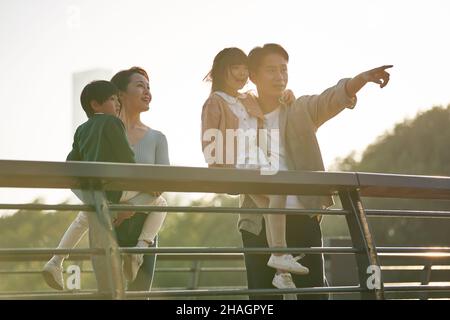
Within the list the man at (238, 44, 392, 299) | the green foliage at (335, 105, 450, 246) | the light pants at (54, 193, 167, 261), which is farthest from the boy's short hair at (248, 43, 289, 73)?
the green foliage at (335, 105, 450, 246)

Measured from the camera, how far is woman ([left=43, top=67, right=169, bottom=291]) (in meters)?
5.30

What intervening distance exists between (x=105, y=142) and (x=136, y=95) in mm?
874

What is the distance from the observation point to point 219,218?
72.6m

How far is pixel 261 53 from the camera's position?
5684 millimetres

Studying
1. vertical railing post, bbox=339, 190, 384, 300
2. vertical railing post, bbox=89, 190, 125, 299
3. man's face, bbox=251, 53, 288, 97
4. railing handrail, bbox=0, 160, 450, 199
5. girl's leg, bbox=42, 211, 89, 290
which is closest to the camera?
railing handrail, bbox=0, 160, 450, 199

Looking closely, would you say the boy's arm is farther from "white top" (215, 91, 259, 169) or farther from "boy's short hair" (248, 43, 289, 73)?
"boy's short hair" (248, 43, 289, 73)

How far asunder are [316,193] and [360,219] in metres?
0.27

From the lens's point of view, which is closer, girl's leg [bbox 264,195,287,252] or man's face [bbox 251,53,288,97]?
girl's leg [bbox 264,195,287,252]

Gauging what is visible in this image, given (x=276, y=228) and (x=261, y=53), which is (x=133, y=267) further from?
(x=261, y=53)

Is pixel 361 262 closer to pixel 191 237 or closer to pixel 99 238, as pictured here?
pixel 99 238

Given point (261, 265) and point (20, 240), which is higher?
point (20, 240)

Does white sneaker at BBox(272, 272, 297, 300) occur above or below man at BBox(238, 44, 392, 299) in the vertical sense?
below
